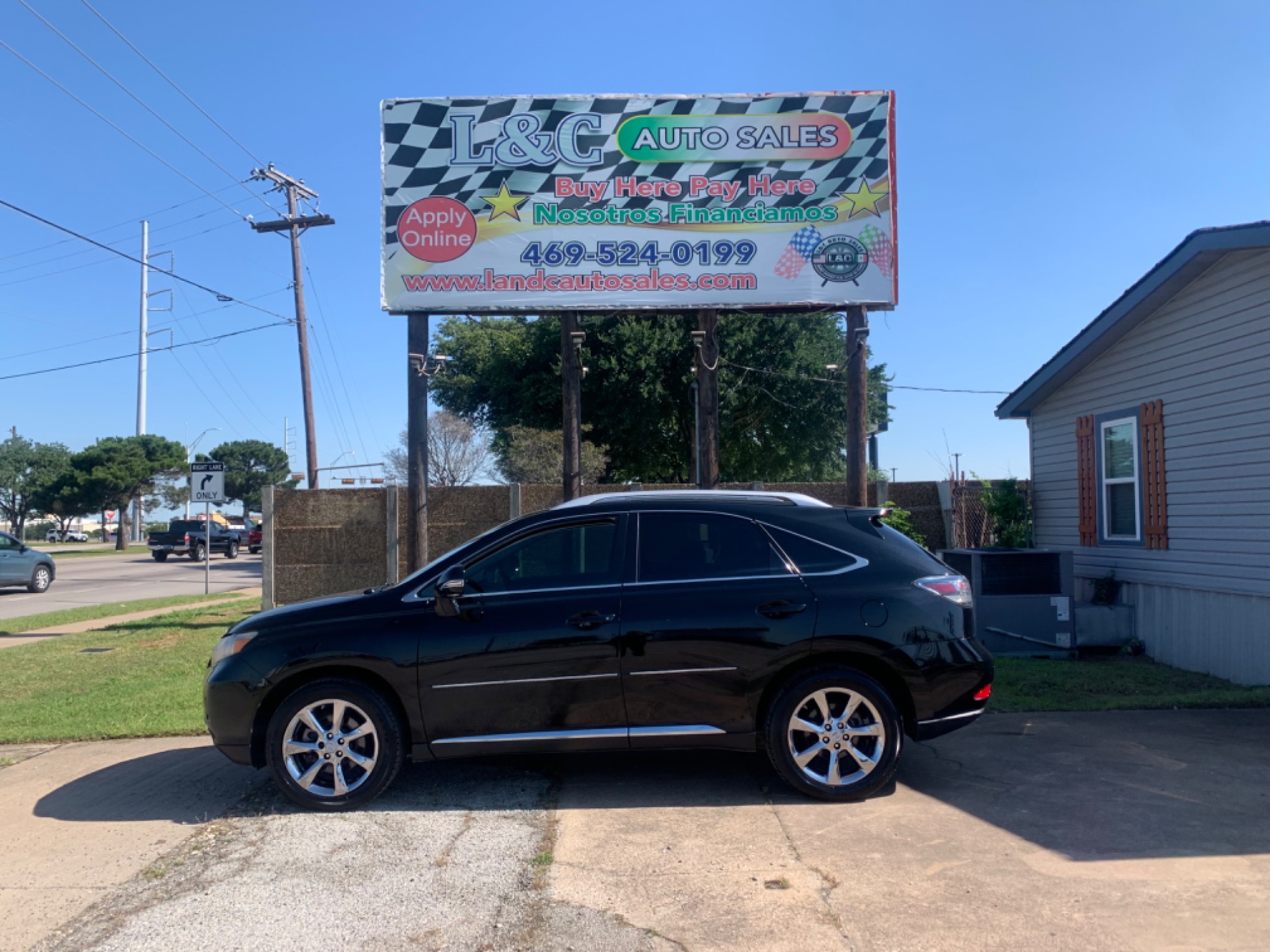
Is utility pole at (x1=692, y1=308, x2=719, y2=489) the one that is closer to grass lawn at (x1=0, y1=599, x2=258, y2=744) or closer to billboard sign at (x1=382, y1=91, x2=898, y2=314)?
billboard sign at (x1=382, y1=91, x2=898, y2=314)

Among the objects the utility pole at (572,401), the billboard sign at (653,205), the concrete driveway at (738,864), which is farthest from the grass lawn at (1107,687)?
the utility pole at (572,401)

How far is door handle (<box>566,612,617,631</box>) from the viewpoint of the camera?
5574mm

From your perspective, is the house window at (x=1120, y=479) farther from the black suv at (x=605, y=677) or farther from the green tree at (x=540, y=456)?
the green tree at (x=540, y=456)

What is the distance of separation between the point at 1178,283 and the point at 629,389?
54.2 feet

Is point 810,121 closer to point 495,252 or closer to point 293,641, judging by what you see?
point 495,252

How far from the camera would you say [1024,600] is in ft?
34.2

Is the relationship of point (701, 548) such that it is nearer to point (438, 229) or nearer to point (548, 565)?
point (548, 565)

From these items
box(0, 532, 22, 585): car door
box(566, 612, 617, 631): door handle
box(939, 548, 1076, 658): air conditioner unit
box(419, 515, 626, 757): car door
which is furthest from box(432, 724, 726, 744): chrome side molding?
box(0, 532, 22, 585): car door

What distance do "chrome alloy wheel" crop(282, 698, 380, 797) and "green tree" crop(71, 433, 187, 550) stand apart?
5542 cm

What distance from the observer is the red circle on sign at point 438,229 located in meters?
11.7

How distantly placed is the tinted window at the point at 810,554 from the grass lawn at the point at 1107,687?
2.88m

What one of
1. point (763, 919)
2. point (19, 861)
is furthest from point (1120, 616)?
point (19, 861)

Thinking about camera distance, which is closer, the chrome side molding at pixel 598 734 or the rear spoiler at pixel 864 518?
the chrome side molding at pixel 598 734

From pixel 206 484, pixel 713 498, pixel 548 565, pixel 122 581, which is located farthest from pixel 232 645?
pixel 122 581
